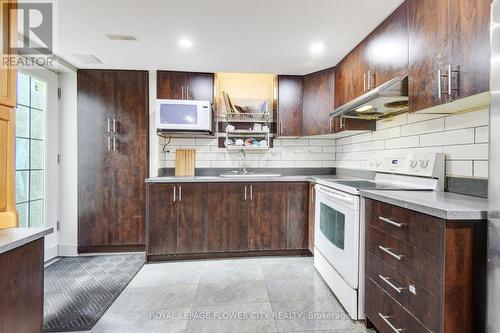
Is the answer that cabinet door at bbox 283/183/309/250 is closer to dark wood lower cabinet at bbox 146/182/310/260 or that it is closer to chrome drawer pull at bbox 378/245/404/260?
dark wood lower cabinet at bbox 146/182/310/260

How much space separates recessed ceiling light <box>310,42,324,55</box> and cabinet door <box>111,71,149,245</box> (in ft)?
6.34

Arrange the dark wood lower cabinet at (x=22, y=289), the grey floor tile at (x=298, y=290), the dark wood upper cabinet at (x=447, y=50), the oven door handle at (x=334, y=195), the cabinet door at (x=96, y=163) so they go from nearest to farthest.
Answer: the dark wood lower cabinet at (x=22, y=289), the dark wood upper cabinet at (x=447, y=50), the oven door handle at (x=334, y=195), the grey floor tile at (x=298, y=290), the cabinet door at (x=96, y=163)

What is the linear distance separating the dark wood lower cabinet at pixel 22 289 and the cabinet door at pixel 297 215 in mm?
2227

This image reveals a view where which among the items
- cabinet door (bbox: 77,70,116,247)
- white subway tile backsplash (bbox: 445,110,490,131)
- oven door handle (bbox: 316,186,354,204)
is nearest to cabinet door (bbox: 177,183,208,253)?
cabinet door (bbox: 77,70,116,247)

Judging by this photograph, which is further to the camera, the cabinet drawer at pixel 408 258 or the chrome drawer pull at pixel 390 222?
the chrome drawer pull at pixel 390 222

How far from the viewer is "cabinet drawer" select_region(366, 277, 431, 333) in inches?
48.6

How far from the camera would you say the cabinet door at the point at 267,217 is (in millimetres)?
2828

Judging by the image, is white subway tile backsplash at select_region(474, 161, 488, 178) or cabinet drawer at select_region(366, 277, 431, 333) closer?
cabinet drawer at select_region(366, 277, 431, 333)

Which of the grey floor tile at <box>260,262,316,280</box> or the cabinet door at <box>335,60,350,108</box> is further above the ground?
the cabinet door at <box>335,60,350,108</box>

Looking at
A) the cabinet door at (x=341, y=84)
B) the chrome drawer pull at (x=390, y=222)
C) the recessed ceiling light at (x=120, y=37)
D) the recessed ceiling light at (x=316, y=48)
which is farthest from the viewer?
the cabinet door at (x=341, y=84)

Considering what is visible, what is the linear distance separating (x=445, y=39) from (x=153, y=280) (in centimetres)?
279

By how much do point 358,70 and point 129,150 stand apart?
8.56 feet


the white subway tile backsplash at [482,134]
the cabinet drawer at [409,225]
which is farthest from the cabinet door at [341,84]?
the cabinet drawer at [409,225]

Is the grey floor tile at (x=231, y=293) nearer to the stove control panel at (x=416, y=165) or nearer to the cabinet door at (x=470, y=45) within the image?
the stove control panel at (x=416, y=165)
